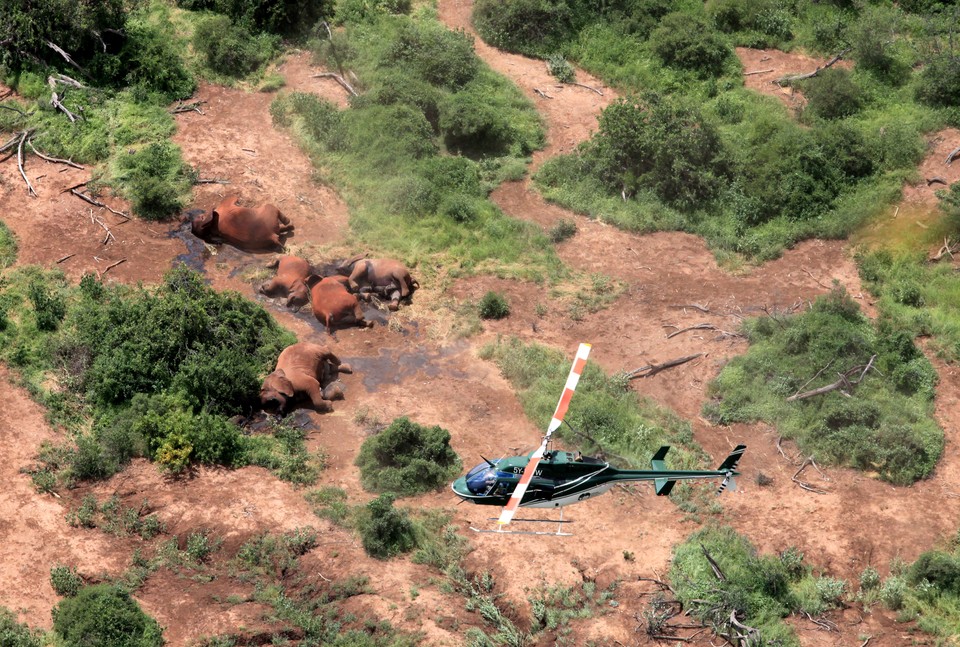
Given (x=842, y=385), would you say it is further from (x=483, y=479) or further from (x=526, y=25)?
(x=526, y=25)

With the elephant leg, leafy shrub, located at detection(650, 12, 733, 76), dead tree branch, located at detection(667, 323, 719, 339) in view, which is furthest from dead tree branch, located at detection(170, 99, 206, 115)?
dead tree branch, located at detection(667, 323, 719, 339)

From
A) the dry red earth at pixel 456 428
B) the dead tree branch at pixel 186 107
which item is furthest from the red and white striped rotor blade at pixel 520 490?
the dead tree branch at pixel 186 107

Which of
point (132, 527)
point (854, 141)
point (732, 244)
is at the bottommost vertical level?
point (132, 527)

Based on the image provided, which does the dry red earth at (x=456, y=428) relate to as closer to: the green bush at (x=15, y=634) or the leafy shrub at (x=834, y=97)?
the green bush at (x=15, y=634)

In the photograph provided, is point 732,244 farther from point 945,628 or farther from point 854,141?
point 945,628

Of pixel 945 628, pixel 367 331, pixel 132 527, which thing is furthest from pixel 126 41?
pixel 945 628

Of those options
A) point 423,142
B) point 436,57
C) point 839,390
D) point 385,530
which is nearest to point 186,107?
point 423,142
